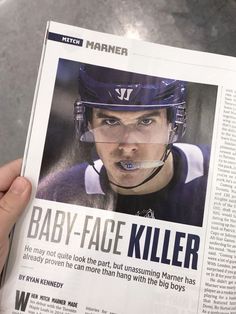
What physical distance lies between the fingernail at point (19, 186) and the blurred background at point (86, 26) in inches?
2.4

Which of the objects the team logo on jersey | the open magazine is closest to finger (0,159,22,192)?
the open magazine

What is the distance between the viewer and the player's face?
44 centimetres

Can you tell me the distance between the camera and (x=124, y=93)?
453 mm

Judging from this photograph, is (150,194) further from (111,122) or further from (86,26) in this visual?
(86,26)

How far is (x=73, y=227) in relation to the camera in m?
0.43

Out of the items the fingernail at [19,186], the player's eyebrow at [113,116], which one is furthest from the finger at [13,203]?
the player's eyebrow at [113,116]

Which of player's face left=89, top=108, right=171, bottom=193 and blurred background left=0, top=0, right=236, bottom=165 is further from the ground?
blurred background left=0, top=0, right=236, bottom=165

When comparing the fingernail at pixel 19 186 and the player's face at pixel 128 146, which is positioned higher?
the player's face at pixel 128 146

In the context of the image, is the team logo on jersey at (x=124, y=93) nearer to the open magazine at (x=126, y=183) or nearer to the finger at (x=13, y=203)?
the open magazine at (x=126, y=183)

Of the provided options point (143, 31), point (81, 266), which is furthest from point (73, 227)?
point (143, 31)

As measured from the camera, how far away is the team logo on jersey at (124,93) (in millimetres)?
452

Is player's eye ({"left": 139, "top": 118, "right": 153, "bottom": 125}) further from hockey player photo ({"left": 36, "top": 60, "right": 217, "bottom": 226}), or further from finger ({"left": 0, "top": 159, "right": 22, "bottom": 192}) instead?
finger ({"left": 0, "top": 159, "right": 22, "bottom": 192})

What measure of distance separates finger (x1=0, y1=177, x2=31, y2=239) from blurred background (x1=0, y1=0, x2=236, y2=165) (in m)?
0.07

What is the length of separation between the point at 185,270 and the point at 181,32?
0.29 meters
